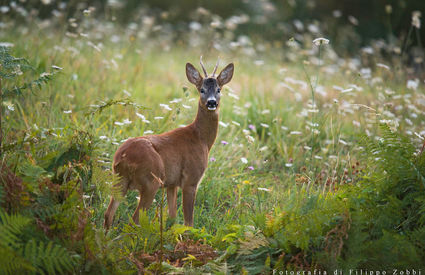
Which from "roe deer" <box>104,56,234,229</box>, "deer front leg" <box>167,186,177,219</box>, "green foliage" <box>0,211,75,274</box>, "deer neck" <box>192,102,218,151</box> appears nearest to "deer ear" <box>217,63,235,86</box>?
"roe deer" <box>104,56,234,229</box>

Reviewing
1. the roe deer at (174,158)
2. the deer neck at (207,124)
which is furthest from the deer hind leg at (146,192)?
the deer neck at (207,124)

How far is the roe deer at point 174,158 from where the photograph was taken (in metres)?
4.09

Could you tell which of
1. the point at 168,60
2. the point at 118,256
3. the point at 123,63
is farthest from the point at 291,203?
the point at 168,60

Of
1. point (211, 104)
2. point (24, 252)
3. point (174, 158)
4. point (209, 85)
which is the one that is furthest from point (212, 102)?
point (24, 252)

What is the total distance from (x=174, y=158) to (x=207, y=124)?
0.75 m

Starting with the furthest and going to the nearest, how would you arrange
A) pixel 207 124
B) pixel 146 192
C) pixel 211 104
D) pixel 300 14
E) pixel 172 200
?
pixel 300 14 → pixel 207 124 → pixel 211 104 → pixel 172 200 → pixel 146 192

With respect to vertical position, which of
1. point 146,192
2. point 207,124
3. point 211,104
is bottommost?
point 146,192

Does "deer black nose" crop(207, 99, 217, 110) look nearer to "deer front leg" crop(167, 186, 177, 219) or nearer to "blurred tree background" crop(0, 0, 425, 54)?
"deer front leg" crop(167, 186, 177, 219)

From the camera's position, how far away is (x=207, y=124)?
508cm

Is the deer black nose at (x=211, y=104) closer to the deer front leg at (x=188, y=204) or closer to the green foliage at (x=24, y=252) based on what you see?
the deer front leg at (x=188, y=204)

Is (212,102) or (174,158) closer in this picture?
(174,158)

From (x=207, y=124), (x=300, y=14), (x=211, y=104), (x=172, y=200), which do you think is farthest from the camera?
(x=300, y=14)

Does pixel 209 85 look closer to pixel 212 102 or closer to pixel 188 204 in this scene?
pixel 212 102

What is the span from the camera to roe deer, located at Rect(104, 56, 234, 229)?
4.09m
